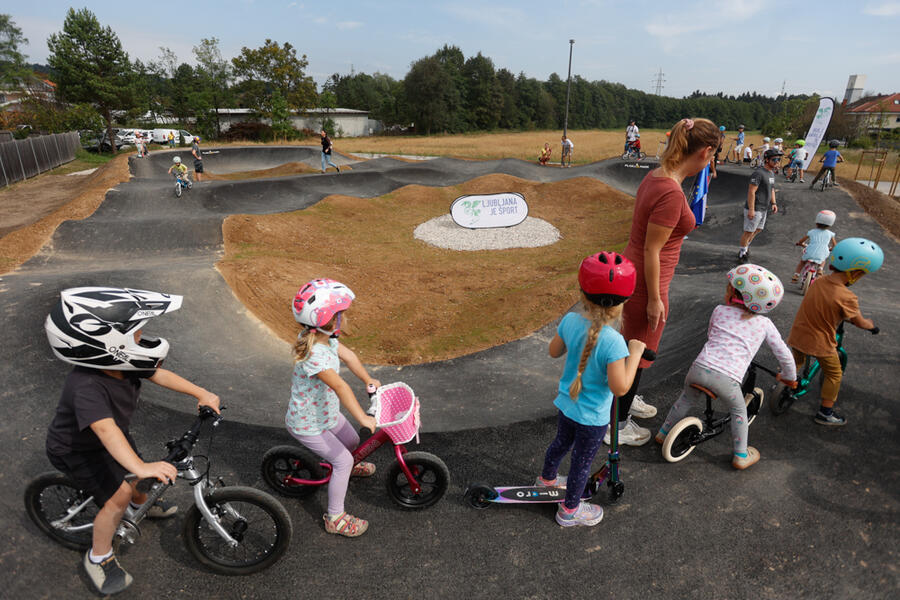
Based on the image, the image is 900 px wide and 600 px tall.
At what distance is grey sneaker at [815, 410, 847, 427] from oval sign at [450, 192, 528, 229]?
1600cm

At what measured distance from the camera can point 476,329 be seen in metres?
10.3

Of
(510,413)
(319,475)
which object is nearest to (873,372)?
(510,413)

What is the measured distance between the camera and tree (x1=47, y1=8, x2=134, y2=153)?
4197cm

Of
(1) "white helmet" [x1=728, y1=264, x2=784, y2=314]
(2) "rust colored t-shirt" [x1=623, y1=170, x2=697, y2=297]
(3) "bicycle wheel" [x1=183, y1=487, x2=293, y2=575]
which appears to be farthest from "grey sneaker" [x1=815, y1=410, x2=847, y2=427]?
(3) "bicycle wheel" [x1=183, y1=487, x2=293, y2=575]

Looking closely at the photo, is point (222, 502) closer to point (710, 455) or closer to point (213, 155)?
point (710, 455)

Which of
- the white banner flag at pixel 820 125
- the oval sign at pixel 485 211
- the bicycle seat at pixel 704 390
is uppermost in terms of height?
the white banner flag at pixel 820 125

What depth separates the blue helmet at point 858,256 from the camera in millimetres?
4324

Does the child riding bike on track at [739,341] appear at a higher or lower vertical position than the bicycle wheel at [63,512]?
higher

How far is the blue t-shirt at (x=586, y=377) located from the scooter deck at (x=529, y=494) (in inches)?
34.9

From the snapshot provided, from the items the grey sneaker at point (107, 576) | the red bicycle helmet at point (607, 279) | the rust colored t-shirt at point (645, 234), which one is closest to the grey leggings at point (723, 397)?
the rust colored t-shirt at point (645, 234)

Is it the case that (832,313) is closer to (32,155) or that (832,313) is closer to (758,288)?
(758,288)

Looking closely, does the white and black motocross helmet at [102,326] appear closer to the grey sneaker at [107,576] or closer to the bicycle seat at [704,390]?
the grey sneaker at [107,576]

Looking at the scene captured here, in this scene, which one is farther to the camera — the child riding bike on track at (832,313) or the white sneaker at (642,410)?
the white sneaker at (642,410)

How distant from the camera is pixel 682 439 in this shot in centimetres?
434
